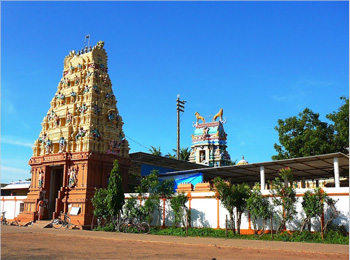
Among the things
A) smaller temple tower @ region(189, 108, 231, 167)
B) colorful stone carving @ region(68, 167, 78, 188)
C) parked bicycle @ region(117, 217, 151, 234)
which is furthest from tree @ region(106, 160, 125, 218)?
smaller temple tower @ region(189, 108, 231, 167)

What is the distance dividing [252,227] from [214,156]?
37.8 m

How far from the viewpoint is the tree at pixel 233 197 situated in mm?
20453

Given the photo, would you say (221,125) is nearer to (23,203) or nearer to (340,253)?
(23,203)

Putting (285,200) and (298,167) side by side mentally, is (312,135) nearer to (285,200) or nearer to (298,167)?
(298,167)

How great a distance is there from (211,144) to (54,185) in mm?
32828

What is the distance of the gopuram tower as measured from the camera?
91.0 feet

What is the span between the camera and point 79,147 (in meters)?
28.6

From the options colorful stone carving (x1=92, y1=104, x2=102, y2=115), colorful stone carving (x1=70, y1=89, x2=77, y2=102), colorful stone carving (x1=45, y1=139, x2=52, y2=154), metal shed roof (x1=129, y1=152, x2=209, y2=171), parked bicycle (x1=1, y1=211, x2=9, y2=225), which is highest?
colorful stone carving (x1=70, y1=89, x2=77, y2=102)

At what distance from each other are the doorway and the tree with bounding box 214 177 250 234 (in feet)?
51.0

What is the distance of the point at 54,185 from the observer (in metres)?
30.7

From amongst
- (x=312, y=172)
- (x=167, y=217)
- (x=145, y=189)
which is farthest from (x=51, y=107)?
(x=312, y=172)

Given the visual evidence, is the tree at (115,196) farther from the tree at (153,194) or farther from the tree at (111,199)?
the tree at (153,194)

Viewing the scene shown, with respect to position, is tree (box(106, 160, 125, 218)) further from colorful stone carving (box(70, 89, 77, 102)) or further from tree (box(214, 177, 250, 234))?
colorful stone carving (box(70, 89, 77, 102))

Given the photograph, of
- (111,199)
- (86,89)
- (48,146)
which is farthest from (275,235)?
(48,146)
